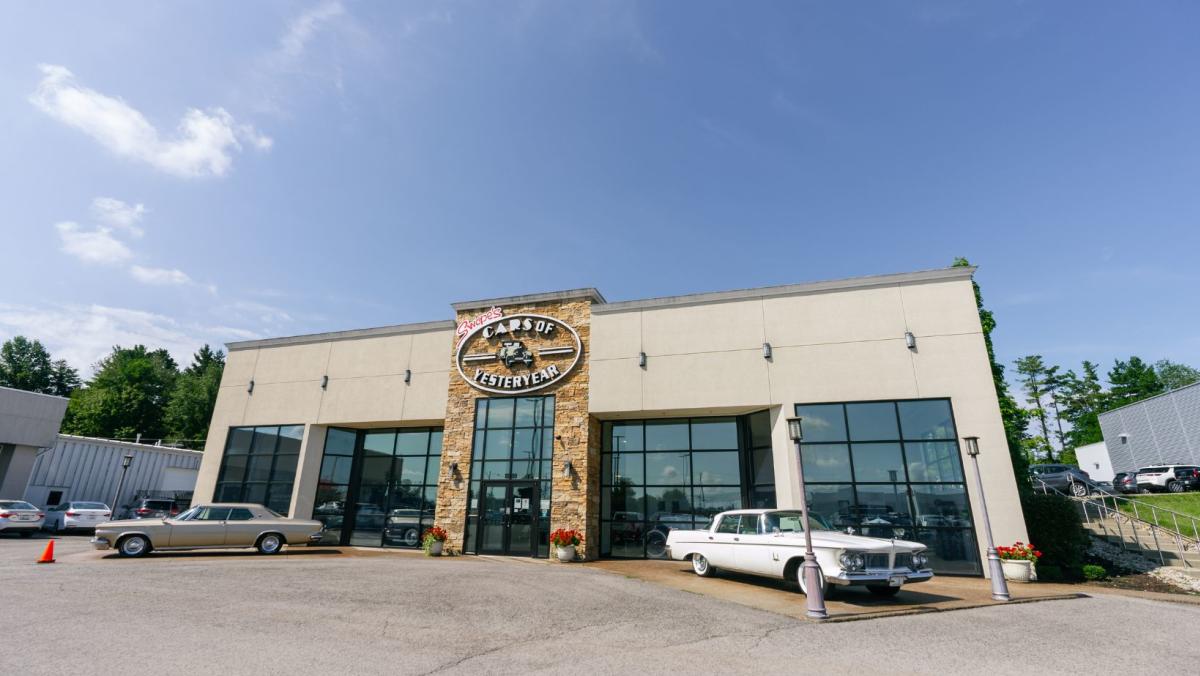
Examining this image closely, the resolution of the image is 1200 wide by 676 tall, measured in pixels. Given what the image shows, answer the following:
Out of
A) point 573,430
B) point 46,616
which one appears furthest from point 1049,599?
point 46,616

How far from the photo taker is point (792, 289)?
17438mm

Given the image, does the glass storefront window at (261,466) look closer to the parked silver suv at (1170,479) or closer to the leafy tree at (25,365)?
the parked silver suv at (1170,479)

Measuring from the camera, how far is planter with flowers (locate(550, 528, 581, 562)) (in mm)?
16688

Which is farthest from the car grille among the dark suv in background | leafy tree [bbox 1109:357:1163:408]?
leafy tree [bbox 1109:357:1163:408]

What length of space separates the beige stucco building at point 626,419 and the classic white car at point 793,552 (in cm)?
362

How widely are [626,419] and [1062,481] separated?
74.0 ft

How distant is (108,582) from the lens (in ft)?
35.6

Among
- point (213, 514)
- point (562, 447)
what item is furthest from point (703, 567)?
point (213, 514)

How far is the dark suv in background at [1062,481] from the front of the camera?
25.0m

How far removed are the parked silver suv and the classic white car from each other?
78.5 ft

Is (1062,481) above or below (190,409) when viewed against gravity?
below

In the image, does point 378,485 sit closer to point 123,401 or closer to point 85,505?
point 85,505

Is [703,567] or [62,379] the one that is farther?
[62,379]

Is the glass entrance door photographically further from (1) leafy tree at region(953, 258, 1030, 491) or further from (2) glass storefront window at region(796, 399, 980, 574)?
(1) leafy tree at region(953, 258, 1030, 491)
